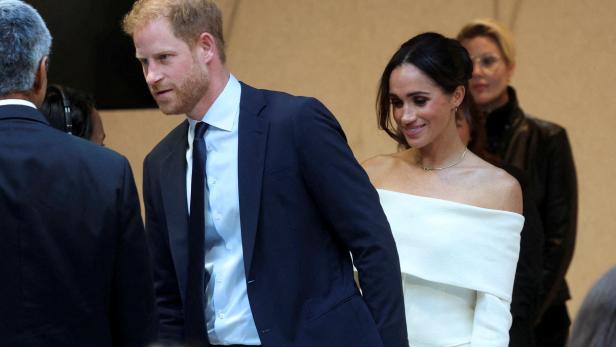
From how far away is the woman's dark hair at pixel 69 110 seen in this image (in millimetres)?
3410

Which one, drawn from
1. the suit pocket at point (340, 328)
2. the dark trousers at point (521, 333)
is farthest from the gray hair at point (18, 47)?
the dark trousers at point (521, 333)

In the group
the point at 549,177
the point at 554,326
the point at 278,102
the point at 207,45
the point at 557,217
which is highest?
the point at 207,45

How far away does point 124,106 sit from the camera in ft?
13.3

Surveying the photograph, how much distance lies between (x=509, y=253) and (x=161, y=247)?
100 centimetres

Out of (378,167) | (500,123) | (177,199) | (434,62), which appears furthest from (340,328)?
(500,123)

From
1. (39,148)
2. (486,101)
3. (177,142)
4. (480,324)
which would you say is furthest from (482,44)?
(39,148)

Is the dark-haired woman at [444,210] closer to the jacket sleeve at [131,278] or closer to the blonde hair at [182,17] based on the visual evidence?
the blonde hair at [182,17]

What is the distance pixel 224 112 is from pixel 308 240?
0.37 meters

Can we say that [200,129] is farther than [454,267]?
No

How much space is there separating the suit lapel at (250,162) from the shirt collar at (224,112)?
0.08 feet

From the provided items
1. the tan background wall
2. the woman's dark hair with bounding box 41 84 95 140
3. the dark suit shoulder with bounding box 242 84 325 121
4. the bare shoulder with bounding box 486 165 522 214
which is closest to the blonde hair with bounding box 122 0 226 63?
the dark suit shoulder with bounding box 242 84 325 121

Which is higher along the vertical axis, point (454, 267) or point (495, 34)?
point (495, 34)

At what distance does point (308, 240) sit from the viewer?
277 cm

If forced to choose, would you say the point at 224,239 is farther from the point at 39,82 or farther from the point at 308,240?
the point at 39,82
